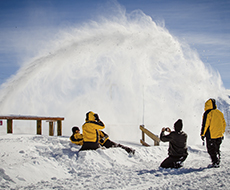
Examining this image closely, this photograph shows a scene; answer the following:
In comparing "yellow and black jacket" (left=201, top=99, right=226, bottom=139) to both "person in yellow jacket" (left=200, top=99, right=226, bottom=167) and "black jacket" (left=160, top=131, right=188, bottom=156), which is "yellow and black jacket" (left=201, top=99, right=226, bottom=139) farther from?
"black jacket" (left=160, top=131, right=188, bottom=156)

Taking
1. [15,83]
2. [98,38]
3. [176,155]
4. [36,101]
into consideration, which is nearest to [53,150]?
[176,155]

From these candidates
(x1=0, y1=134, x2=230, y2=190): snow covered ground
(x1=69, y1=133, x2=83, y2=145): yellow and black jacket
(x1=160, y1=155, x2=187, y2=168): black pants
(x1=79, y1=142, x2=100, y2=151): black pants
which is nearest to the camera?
(x1=0, y1=134, x2=230, y2=190): snow covered ground

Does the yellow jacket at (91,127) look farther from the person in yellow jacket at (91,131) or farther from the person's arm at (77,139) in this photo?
the person's arm at (77,139)

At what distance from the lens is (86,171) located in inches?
205

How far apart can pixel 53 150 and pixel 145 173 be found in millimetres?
2880

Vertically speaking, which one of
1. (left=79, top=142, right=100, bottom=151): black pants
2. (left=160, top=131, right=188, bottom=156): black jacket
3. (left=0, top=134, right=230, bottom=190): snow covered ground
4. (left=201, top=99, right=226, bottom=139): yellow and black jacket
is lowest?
(left=0, top=134, right=230, bottom=190): snow covered ground

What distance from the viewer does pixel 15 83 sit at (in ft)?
46.8

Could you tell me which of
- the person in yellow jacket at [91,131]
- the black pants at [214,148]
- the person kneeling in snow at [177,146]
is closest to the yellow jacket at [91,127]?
the person in yellow jacket at [91,131]

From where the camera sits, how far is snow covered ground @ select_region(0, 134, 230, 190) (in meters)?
4.14

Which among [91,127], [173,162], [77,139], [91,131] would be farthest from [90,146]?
[173,162]

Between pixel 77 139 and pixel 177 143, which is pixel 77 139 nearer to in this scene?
pixel 77 139

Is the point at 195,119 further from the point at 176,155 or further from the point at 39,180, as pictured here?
the point at 39,180

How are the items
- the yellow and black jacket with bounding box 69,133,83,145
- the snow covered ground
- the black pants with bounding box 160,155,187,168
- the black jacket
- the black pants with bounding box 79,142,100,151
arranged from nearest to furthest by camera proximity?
the snow covered ground
the black pants with bounding box 160,155,187,168
the black jacket
the black pants with bounding box 79,142,100,151
the yellow and black jacket with bounding box 69,133,83,145

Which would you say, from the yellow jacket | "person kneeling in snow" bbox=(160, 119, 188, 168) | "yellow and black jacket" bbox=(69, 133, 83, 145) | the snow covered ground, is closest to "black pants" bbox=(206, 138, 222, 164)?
the snow covered ground
